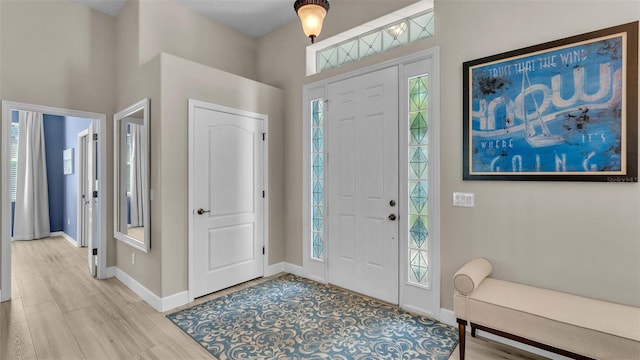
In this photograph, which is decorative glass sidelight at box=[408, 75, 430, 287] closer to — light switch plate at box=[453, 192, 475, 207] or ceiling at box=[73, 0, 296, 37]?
light switch plate at box=[453, 192, 475, 207]

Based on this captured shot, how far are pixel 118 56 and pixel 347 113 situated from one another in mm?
3039

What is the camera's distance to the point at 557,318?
1.78 meters

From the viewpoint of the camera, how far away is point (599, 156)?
200 centimetres

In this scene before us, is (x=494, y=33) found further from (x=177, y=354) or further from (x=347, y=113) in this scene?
(x=177, y=354)

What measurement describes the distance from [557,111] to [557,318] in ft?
4.53

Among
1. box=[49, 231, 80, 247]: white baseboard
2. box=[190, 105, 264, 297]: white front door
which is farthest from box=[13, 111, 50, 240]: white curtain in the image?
box=[190, 105, 264, 297]: white front door

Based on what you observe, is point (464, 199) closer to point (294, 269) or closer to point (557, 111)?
point (557, 111)

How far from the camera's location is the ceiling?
12.0 feet

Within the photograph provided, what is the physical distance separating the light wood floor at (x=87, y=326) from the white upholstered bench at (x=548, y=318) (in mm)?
440

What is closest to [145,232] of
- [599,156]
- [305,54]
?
[305,54]

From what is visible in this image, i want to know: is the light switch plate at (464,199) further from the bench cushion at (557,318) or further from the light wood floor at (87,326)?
the light wood floor at (87,326)

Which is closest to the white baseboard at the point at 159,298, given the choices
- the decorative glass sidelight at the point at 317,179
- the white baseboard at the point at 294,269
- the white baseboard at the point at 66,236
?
the white baseboard at the point at 294,269

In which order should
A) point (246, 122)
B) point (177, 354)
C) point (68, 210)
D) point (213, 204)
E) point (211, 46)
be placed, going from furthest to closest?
point (68, 210)
point (211, 46)
point (246, 122)
point (213, 204)
point (177, 354)

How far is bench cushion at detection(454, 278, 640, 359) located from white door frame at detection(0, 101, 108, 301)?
13.5ft
